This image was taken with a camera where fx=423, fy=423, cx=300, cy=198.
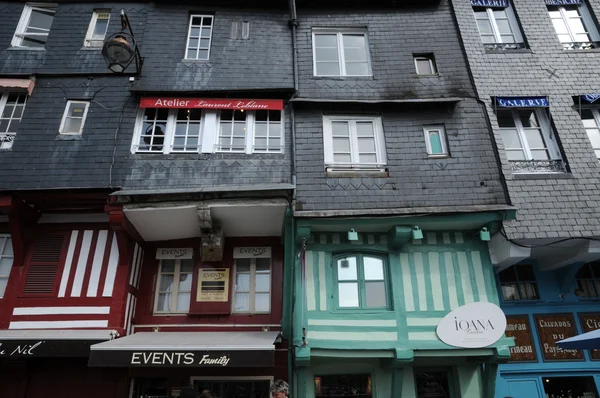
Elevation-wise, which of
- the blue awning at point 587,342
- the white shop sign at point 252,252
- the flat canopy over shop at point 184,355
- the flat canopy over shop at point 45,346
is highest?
the white shop sign at point 252,252

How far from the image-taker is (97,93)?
9.84 metres

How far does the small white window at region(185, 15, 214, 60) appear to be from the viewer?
10.5 m

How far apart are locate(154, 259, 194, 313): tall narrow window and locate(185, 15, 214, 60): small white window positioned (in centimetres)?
506

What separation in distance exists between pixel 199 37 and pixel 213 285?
623 centimetres

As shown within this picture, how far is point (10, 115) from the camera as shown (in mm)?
9719

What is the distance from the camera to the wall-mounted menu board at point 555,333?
8.25 meters

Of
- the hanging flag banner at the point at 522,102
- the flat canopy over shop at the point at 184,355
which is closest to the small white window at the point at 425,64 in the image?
the hanging flag banner at the point at 522,102

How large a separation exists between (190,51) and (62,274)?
597 centimetres

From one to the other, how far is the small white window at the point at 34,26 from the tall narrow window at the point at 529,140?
11420mm

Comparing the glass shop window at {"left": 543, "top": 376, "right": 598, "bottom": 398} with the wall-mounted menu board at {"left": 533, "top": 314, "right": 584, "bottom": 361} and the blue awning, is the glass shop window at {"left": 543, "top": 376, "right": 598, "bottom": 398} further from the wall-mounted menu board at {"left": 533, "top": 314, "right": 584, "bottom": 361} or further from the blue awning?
the blue awning

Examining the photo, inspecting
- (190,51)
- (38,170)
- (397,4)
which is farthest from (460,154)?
(38,170)

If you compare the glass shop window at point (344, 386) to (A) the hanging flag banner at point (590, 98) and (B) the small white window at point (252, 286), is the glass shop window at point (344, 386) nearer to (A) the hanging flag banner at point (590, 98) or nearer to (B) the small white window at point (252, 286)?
(B) the small white window at point (252, 286)

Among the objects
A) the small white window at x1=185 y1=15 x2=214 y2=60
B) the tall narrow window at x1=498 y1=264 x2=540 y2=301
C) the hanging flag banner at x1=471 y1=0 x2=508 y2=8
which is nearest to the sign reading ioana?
the tall narrow window at x1=498 y1=264 x2=540 y2=301

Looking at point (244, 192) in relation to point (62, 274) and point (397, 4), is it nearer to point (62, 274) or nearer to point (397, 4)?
point (62, 274)
